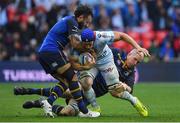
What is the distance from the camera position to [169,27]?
85.1 ft

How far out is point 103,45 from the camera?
1195cm

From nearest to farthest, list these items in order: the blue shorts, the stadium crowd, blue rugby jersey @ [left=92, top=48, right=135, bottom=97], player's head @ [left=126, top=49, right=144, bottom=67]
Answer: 1. the blue shorts
2. player's head @ [left=126, top=49, right=144, bottom=67]
3. blue rugby jersey @ [left=92, top=48, right=135, bottom=97]
4. the stadium crowd

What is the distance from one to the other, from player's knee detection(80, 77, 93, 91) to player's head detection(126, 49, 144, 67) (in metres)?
0.89

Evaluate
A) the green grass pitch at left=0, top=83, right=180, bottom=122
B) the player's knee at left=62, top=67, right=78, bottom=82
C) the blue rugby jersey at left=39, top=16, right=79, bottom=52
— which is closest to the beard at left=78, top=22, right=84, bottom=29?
the blue rugby jersey at left=39, top=16, right=79, bottom=52

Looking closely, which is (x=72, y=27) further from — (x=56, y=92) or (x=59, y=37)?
(x=56, y=92)

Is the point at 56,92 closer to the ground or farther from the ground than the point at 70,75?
closer to the ground

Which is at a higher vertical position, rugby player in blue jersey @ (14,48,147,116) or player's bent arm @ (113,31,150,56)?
player's bent arm @ (113,31,150,56)

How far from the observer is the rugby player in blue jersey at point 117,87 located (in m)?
12.1

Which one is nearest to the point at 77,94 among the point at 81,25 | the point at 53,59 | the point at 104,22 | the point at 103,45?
the point at 53,59

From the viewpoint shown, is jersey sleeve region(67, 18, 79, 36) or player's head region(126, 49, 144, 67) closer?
jersey sleeve region(67, 18, 79, 36)

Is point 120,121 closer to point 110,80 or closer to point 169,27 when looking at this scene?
point 110,80

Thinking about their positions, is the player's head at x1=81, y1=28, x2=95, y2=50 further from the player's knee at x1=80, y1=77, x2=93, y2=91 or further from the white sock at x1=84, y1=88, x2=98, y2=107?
the white sock at x1=84, y1=88, x2=98, y2=107

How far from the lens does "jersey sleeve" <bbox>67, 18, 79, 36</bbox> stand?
1149 cm

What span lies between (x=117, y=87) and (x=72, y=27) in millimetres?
1459
